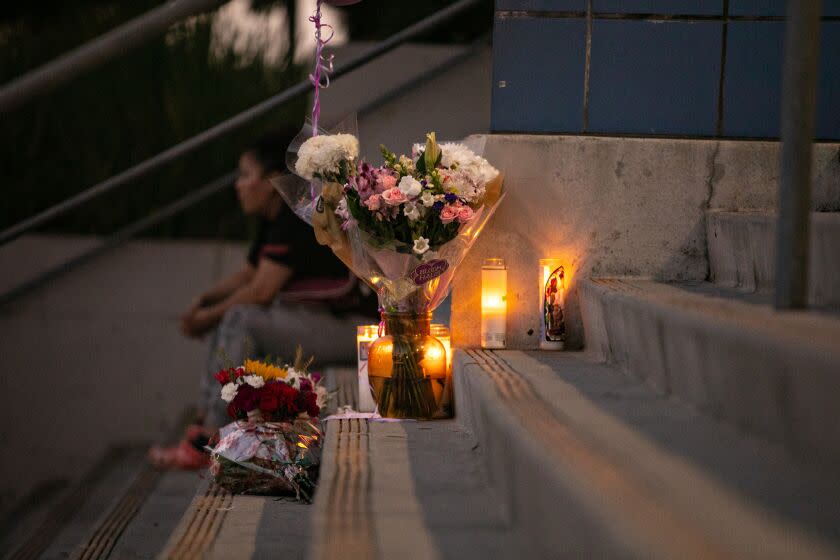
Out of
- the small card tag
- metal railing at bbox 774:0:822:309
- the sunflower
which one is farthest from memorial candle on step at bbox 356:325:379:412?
metal railing at bbox 774:0:822:309

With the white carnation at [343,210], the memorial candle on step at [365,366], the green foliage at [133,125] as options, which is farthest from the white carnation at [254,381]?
the green foliage at [133,125]

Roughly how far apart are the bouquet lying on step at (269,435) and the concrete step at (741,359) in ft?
3.08

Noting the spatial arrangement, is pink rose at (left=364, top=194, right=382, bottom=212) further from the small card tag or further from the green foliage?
the green foliage

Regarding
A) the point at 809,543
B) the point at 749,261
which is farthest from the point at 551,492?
the point at 749,261

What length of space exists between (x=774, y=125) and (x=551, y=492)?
81.6 inches

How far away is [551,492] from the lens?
57.1 inches

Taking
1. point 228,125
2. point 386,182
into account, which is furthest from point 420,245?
point 228,125

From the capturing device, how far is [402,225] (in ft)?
9.35

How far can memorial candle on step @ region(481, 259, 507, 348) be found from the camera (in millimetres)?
3137

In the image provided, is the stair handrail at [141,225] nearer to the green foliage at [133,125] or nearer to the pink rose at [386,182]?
the green foliage at [133,125]

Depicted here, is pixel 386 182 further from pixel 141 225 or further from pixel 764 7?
pixel 141 225

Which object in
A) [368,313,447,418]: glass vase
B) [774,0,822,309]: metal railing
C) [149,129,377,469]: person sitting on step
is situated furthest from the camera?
[149,129,377,469]: person sitting on step

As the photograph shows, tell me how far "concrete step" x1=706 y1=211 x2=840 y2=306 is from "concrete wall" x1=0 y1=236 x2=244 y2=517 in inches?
135

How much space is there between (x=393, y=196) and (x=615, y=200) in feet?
2.50
